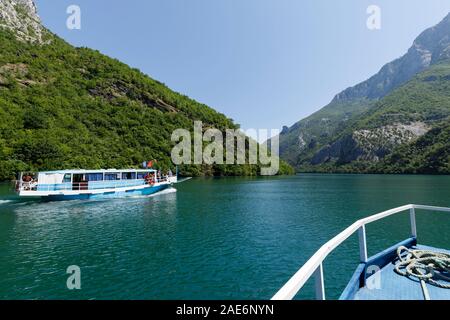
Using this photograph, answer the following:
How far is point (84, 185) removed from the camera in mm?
47969

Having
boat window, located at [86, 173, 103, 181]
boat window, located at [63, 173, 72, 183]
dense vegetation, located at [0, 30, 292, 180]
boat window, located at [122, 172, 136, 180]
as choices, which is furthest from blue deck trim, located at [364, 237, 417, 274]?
dense vegetation, located at [0, 30, 292, 180]

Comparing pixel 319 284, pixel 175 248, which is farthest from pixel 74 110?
pixel 319 284

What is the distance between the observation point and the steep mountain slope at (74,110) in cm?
9012

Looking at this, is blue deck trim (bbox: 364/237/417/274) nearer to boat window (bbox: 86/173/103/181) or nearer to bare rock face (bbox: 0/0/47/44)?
boat window (bbox: 86/173/103/181)

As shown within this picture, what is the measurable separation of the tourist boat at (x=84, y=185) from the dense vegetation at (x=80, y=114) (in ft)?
148

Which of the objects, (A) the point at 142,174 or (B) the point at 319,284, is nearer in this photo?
(B) the point at 319,284

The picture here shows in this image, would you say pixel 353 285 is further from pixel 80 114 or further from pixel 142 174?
pixel 80 114

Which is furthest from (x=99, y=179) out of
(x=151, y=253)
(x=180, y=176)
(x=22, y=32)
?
(x=22, y=32)

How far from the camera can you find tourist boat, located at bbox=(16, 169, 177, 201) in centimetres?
4412

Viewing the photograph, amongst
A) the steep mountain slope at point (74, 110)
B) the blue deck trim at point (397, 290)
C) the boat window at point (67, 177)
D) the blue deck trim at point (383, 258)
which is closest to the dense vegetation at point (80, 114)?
the steep mountain slope at point (74, 110)

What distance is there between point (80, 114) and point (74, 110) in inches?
136

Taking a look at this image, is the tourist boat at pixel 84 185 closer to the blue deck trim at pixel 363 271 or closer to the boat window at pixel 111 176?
the boat window at pixel 111 176
